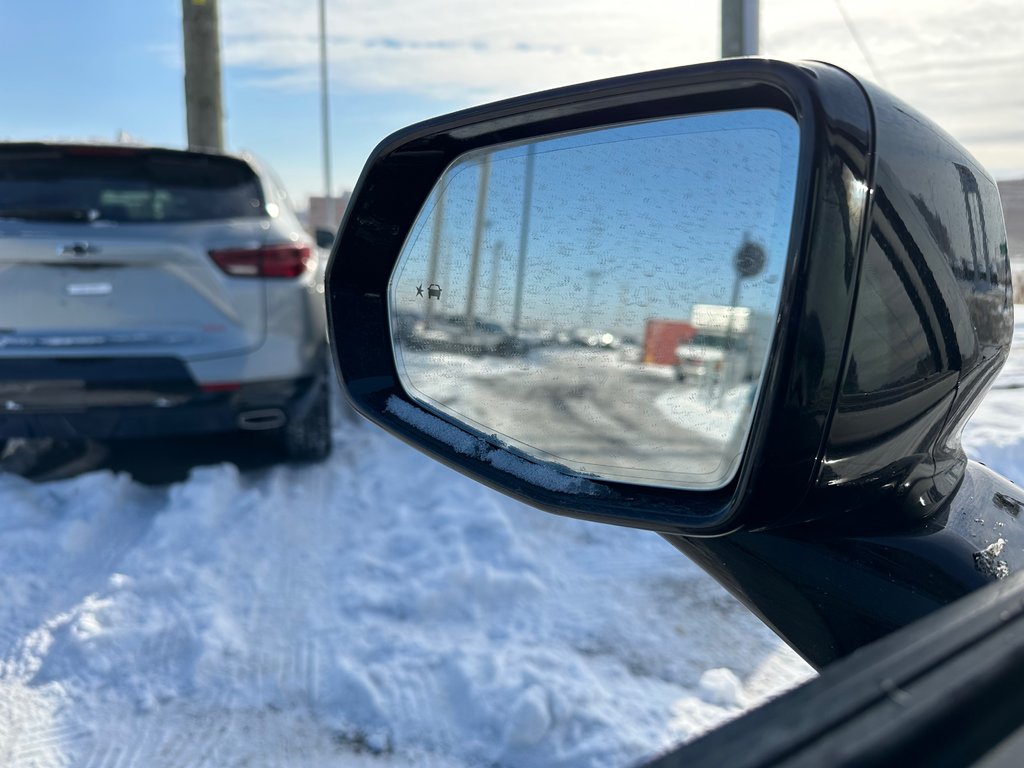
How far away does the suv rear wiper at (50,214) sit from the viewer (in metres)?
4.04

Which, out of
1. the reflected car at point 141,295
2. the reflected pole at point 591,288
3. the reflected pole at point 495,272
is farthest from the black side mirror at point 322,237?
the reflected pole at point 591,288

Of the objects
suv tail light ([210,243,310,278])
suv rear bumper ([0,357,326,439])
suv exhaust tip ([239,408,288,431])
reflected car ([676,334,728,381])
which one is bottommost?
suv exhaust tip ([239,408,288,431])

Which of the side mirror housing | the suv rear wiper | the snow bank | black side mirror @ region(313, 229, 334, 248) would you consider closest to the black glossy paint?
the side mirror housing

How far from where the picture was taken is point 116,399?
4.11m

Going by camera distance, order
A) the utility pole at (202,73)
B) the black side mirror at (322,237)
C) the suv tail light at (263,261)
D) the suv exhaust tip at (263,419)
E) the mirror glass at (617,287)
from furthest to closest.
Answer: the utility pole at (202,73) → the black side mirror at (322,237) → the suv exhaust tip at (263,419) → the suv tail light at (263,261) → the mirror glass at (617,287)

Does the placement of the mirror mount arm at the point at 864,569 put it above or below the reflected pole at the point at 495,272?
below

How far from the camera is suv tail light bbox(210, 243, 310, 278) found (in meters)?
4.19

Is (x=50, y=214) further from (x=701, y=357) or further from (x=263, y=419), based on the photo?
(x=701, y=357)

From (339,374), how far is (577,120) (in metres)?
0.74

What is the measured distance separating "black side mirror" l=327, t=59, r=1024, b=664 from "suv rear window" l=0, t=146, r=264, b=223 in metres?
3.11

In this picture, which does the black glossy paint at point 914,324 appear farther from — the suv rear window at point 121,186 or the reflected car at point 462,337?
the suv rear window at point 121,186

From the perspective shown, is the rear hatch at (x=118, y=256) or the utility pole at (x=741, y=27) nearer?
the rear hatch at (x=118, y=256)

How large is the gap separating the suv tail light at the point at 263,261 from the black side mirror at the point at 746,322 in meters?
2.90

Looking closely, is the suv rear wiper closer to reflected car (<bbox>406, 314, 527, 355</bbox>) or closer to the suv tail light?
the suv tail light
